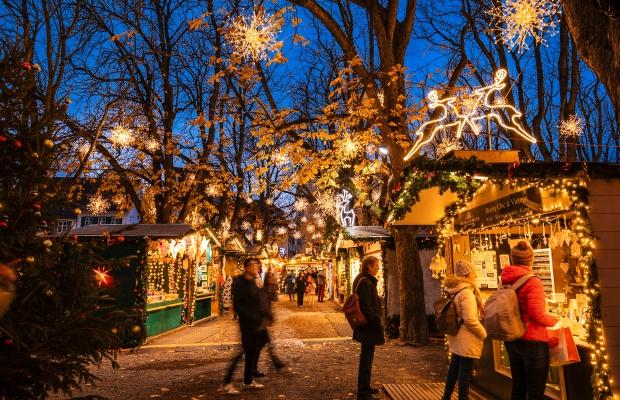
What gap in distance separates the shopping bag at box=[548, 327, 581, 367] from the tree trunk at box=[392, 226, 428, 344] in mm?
6242

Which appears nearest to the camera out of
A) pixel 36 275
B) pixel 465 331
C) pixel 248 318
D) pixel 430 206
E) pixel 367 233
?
pixel 36 275

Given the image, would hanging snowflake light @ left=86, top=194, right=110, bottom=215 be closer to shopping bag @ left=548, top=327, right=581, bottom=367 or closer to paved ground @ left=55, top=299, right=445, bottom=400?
paved ground @ left=55, top=299, right=445, bottom=400

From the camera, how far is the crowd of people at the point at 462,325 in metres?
4.02

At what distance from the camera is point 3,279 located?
3.46 metres

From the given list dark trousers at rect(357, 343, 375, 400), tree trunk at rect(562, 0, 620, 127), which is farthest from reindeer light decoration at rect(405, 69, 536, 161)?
dark trousers at rect(357, 343, 375, 400)

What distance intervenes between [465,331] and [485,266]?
302 centimetres

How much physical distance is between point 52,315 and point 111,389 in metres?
3.46

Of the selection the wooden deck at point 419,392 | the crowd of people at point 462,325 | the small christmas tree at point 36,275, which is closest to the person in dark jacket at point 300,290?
the crowd of people at point 462,325

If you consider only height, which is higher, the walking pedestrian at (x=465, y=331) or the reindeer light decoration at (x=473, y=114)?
the reindeer light decoration at (x=473, y=114)

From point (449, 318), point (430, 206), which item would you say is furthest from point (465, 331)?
point (430, 206)

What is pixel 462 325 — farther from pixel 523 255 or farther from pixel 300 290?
pixel 300 290

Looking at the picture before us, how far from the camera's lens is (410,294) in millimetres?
10461

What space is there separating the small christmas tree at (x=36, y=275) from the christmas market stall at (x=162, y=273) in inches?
191

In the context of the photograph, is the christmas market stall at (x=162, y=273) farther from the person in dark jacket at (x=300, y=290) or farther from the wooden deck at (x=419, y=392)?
the wooden deck at (x=419, y=392)
